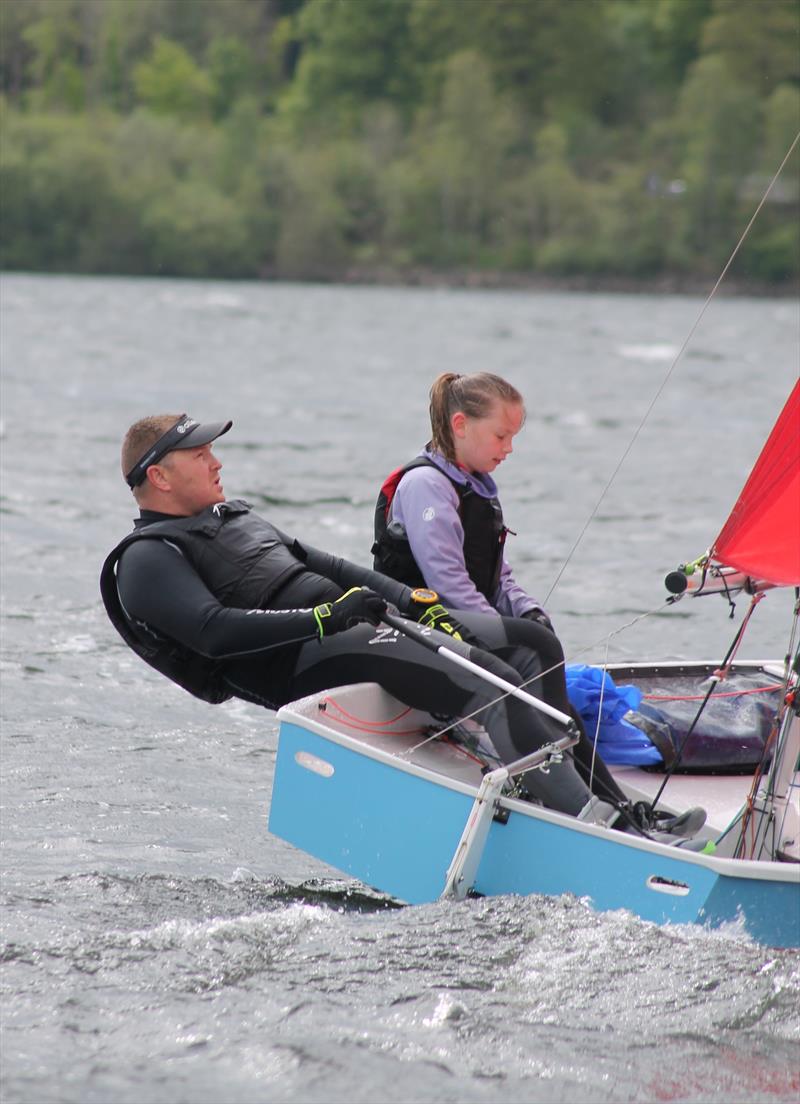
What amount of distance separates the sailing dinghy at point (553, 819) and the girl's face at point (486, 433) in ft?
1.68

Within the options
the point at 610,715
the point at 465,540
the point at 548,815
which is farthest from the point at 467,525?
the point at 548,815

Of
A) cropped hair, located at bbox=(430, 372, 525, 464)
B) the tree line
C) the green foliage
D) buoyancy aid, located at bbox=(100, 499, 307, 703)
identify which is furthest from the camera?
the green foliage

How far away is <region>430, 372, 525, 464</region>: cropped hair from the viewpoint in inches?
162

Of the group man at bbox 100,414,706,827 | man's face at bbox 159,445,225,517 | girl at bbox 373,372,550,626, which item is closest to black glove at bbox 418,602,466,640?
man at bbox 100,414,706,827

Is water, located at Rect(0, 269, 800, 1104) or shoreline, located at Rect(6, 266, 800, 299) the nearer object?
water, located at Rect(0, 269, 800, 1104)

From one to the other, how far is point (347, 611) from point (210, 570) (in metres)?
0.41

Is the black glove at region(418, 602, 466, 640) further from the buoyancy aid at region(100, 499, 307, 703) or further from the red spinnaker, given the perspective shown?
the red spinnaker

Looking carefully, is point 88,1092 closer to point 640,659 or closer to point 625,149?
point 640,659

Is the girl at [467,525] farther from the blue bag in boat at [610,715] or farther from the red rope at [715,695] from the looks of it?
the red rope at [715,695]

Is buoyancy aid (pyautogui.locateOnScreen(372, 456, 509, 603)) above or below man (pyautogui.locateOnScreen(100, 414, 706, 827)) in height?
above

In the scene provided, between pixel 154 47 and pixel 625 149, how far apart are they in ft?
57.9

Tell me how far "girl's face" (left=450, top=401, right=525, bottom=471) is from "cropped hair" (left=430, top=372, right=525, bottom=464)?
0.04 feet

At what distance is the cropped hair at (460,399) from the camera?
162 inches

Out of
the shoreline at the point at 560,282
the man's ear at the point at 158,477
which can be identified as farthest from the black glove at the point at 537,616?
the shoreline at the point at 560,282
